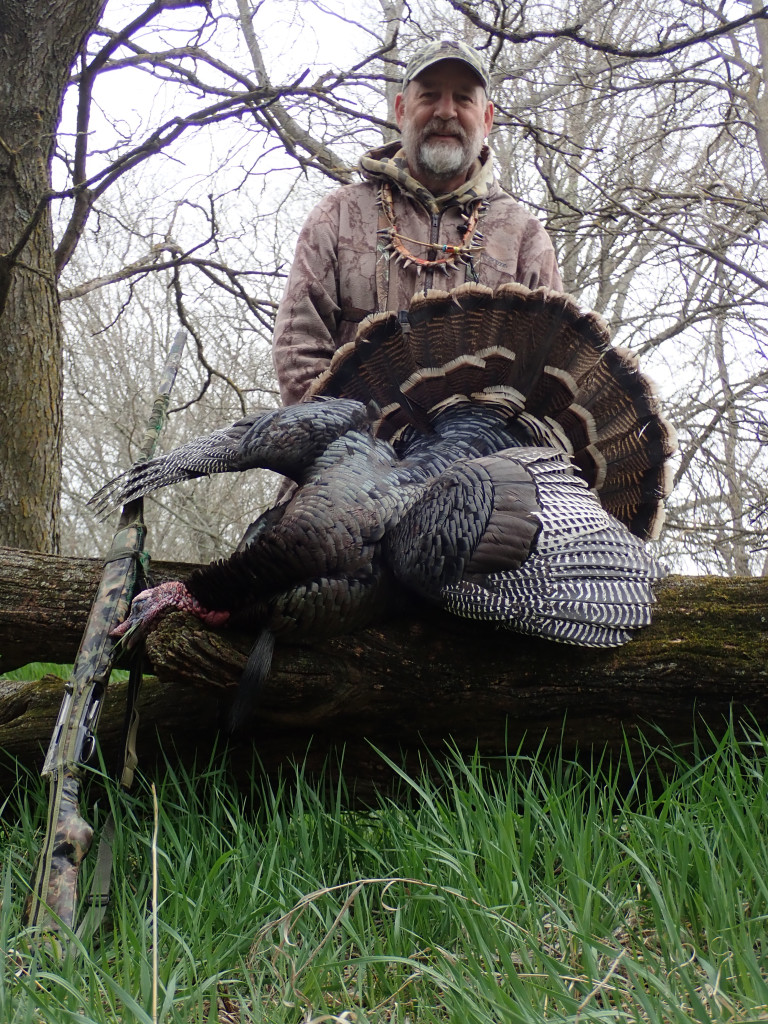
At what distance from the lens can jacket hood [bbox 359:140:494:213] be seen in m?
4.00

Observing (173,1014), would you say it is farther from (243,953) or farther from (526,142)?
(526,142)

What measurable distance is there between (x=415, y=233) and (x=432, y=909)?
3003 millimetres

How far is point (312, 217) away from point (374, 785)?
8.63ft

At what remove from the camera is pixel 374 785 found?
283 centimetres

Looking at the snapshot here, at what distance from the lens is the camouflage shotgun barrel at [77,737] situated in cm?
210

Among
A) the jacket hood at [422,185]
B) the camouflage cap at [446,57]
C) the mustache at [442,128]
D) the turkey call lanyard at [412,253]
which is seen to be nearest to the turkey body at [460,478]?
the turkey call lanyard at [412,253]

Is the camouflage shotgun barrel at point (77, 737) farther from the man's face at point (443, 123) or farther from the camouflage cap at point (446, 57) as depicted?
the camouflage cap at point (446, 57)

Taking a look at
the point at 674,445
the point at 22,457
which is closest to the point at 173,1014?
the point at 674,445

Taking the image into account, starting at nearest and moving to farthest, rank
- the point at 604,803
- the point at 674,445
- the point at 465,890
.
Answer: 1. the point at 465,890
2. the point at 604,803
3. the point at 674,445

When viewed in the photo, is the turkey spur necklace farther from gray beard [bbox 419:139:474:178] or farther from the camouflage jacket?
gray beard [bbox 419:139:474:178]

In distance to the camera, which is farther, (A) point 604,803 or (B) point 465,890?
(A) point 604,803

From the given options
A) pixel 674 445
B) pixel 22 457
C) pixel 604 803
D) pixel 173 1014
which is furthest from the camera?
pixel 22 457

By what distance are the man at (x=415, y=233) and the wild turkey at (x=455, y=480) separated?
2.49ft

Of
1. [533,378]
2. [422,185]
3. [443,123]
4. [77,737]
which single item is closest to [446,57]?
[443,123]
